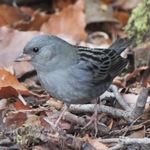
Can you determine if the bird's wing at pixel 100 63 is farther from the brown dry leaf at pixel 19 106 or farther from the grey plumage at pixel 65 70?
the brown dry leaf at pixel 19 106

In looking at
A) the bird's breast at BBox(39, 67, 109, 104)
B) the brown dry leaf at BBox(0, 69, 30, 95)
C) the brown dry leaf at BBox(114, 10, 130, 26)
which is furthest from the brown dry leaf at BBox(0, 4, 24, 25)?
the bird's breast at BBox(39, 67, 109, 104)

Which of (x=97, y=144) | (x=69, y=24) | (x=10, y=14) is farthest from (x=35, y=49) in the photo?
(x=10, y=14)

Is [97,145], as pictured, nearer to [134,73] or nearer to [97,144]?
[97,144]

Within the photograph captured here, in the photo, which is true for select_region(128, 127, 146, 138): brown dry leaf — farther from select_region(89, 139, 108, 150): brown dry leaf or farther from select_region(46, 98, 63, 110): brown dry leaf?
select_region(46, 98, 63, 110): brown dry leaf

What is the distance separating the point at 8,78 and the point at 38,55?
64cm

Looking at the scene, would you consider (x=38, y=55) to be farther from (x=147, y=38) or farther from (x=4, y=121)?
(x=147, y=38)

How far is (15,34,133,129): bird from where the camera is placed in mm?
3621

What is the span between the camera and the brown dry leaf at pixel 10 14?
6.00 meters

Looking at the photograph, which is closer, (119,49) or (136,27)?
(119,49)

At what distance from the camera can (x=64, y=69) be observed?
3.69m

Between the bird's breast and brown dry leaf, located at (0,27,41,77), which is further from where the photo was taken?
brown dry leaf, located at (0,27,41,77)

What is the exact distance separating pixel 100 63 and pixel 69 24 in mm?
1746

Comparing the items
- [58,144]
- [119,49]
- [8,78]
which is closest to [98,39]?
[119,49]

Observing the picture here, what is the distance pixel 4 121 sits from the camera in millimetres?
3639
